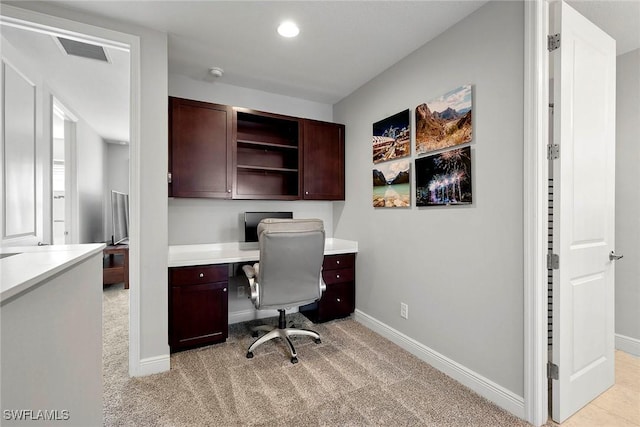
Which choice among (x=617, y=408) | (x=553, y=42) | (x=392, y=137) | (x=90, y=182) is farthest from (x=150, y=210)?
(x=617, y=408)

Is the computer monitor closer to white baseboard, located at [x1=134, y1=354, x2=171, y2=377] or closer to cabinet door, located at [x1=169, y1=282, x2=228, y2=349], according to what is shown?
cabinet door, located at [x1=169, y1=282, x2=228, y2=349]

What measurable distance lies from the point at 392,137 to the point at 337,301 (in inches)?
69.5

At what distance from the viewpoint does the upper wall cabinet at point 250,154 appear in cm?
256

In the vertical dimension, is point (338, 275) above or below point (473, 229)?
below

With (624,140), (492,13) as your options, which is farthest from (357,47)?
(624,140)

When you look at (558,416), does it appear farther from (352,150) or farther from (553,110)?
(352,150)

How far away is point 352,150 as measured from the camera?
3221mm

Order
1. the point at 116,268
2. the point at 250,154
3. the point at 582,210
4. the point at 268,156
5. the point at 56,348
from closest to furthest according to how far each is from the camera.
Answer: the point at 56,348 → the point at 582,210 → the point at 250,154 → the point at 268,156 → the point at 116,268

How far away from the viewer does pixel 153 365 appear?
2.08 m

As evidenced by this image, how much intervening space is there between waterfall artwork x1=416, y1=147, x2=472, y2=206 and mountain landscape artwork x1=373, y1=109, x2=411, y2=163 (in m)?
0.24

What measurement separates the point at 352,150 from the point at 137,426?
2864 millimetres

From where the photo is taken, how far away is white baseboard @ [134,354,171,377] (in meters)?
2.04

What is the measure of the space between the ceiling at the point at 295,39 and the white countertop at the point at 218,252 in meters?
1.71

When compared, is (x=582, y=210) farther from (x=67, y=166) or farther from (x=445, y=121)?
(x=67, y=166)
